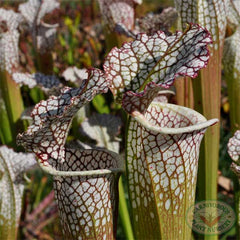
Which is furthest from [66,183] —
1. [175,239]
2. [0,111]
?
[0,111]

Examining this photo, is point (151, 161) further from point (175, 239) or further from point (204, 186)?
point (204, 186)

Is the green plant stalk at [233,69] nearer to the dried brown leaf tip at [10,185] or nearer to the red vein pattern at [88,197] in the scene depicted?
the red vein pattern at [88,197]

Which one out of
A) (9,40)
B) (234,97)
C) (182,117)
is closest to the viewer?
(182,117)

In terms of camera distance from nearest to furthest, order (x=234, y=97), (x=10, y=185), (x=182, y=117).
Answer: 1. (x=182, y=117)
2. (x=10, y=185)
3. (x=234, y=97)

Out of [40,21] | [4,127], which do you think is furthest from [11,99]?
[40,21]

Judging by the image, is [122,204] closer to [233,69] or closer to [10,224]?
[10,224]
